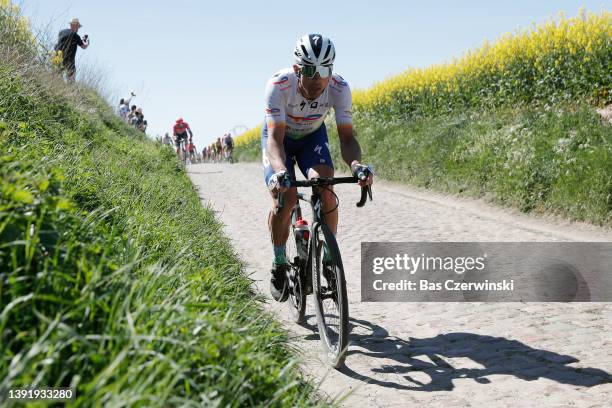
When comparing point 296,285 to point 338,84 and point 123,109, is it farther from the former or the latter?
point 123,109

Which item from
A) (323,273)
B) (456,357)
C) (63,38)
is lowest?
(456,357)

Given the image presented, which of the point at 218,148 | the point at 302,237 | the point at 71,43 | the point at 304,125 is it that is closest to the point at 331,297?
the point at 302,237

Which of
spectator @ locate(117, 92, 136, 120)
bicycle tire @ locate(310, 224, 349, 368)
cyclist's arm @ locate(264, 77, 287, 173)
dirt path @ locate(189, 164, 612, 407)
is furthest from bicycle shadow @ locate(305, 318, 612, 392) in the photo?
spectator @ locate(117, 92, 136, 120)

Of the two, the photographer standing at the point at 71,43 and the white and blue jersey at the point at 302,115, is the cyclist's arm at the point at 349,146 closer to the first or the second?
the white and blue jersey at the point at 302,115

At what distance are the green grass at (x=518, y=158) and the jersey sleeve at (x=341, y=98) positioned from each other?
600cm

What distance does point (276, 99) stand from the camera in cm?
555

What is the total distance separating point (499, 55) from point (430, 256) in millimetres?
10210

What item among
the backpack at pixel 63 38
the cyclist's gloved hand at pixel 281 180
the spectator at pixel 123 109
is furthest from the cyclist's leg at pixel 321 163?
the spectator at pixel 123 109

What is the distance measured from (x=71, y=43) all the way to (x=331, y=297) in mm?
12427

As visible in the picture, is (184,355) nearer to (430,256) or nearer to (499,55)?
(430,256)

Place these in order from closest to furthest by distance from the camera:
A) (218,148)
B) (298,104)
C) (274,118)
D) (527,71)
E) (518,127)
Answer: (274,118)
(298,104)
(518,127)
(527,71)
(218,148)

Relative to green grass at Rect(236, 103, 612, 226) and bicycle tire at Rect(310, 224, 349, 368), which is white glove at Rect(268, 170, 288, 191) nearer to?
bicycle tire at Rect(310, 224, 349, 368)

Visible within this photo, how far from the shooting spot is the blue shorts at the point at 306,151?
228 inches

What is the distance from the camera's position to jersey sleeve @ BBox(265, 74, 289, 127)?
5523mm
